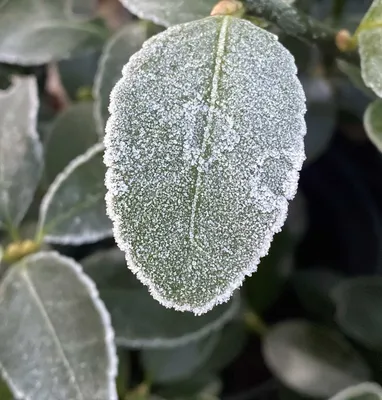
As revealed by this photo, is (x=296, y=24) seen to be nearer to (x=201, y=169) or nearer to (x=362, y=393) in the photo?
(x=201, y=169)

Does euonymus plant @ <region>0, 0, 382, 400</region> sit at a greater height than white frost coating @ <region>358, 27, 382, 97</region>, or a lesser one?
lesser

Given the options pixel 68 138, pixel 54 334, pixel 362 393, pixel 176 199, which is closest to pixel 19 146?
pixel 68 138

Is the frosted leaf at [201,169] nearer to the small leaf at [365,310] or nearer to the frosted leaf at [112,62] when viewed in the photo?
the frosted leaf at [112,62]

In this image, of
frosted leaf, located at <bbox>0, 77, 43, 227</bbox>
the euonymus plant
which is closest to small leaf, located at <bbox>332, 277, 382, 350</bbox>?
the euonymus plant

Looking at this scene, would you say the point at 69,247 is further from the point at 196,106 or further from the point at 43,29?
the point at 196,106

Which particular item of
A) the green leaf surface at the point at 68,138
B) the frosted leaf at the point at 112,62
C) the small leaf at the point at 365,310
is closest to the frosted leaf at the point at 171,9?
the frosted leaf at the point at 112,62

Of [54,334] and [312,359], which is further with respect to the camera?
[312,359]

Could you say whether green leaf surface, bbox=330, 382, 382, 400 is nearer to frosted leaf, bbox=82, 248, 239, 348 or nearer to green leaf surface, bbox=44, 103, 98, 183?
frosted leaf, bbox=82, 248, 239, 348
